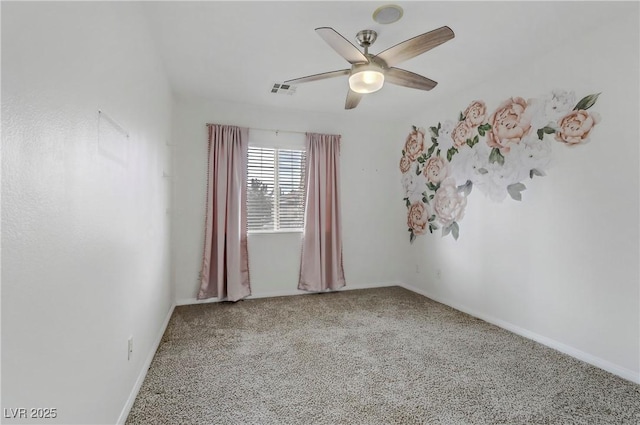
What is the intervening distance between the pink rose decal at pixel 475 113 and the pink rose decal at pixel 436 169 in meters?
0.55

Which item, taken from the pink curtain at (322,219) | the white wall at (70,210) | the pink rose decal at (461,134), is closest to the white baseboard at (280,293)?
the pink curtain at (322,219)

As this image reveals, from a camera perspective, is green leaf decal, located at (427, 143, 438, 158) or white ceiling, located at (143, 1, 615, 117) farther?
green leaf decal, located at (427, 143, 438, 158)

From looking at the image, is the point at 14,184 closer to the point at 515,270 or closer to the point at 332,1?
the point at 332,1

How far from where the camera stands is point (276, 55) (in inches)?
110

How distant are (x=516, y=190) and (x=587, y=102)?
869 mm

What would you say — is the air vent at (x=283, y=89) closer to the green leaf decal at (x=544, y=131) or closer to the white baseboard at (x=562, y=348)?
the green leaf decal at (x=544, y=131)

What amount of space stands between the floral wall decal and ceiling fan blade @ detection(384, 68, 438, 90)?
3.44 feet

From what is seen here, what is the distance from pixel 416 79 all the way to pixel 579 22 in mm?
1189

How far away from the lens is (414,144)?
440 cm

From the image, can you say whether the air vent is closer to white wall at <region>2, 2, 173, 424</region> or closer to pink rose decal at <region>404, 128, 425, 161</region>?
white wall at <region>2, 2, 173, 424</region>

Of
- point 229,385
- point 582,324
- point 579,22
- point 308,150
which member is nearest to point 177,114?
point 308,150

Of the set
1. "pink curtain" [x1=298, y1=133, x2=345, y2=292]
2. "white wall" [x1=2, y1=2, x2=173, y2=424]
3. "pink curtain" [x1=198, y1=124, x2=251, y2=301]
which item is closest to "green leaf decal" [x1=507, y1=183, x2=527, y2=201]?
"pink curtain" [x1=298, y1=133, x2=345, y2=292]

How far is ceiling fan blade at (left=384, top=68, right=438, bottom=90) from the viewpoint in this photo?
7.95ft

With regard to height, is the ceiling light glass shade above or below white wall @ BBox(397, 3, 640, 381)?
above
